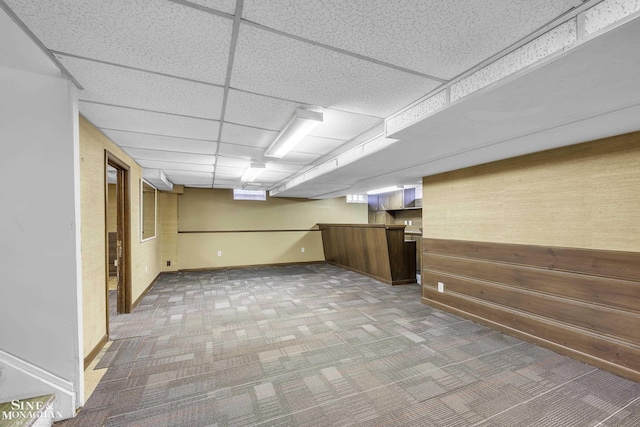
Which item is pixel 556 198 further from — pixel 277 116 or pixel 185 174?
pixel 185 174

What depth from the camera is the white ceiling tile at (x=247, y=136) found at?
2.45 meters

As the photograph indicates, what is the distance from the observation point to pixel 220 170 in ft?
14.4

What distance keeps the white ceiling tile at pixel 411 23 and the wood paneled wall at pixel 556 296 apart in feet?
7.13

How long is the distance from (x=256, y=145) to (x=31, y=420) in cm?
258

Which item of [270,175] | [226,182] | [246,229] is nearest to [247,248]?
[246,229]

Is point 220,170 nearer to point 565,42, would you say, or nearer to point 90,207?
point 90,207

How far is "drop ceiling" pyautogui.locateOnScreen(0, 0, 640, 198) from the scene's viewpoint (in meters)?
1.06

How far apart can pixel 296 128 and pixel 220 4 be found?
3.97 feet

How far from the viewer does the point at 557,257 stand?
253cm

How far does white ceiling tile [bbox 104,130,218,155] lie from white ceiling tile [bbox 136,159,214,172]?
2.65 ft

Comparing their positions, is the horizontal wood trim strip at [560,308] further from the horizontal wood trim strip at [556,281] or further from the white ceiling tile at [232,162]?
the white ceiling tile at [232,162]

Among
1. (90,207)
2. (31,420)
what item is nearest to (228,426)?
(31,420)

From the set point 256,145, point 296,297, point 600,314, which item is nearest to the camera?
point 600,314

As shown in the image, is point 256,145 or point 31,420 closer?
point 31,420
